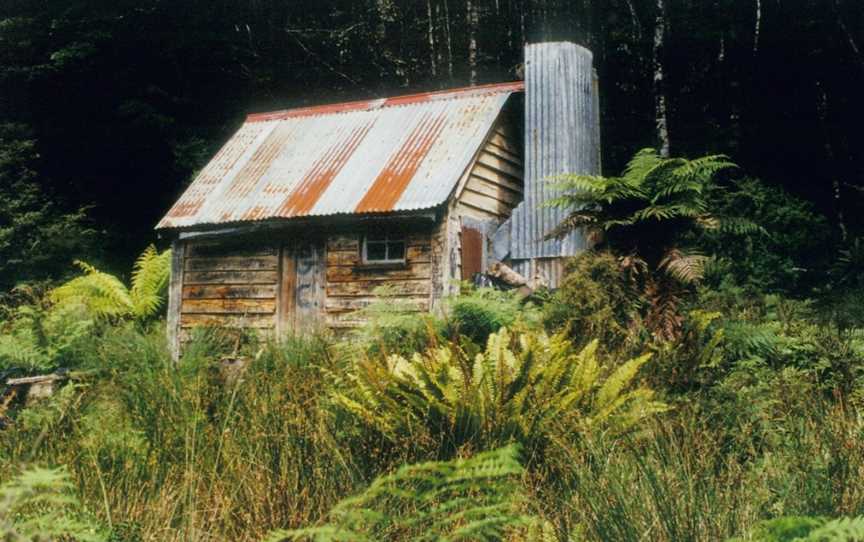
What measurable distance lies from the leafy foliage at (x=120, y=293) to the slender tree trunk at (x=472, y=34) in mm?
9924

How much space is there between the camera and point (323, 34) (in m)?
22.8

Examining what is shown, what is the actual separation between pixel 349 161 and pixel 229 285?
109 inches

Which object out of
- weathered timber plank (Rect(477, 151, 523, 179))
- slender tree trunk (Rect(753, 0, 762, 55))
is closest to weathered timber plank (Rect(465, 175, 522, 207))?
weathered timber plank (Rect(477, 151, 523, 179))

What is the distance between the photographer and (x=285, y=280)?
12.0 meters

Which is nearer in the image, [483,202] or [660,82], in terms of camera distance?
[483,202]

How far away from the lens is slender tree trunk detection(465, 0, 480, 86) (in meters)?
20.6

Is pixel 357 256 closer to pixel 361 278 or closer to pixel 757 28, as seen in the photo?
pixel 361 278

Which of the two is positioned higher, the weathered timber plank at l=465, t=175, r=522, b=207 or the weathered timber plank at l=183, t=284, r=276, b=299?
the weathered timber plank at l=465, t=175, r=522, b=207

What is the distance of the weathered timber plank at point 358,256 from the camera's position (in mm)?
11000

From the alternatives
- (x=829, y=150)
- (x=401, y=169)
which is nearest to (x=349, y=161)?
(x=401, y=169)

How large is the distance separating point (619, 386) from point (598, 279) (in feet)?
5.98

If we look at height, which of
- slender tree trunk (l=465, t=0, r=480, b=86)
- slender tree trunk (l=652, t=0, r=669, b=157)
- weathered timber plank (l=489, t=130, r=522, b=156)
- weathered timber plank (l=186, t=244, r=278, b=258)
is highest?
slender tree trunk (l=465, t=0, r=480, b=86)

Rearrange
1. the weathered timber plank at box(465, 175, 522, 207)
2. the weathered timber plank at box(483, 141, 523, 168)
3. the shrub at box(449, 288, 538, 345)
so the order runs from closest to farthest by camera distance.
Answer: the shrub at box(449, 288, 538, 345), the weathered timber plank at box(465, 175, 522, 207), the weathered timber plank at box(483, 141, 523, 168)

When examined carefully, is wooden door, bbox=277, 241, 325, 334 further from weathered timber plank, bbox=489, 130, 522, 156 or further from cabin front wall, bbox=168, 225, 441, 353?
weathered timber plank, bbox=489, 130, 522, 156
